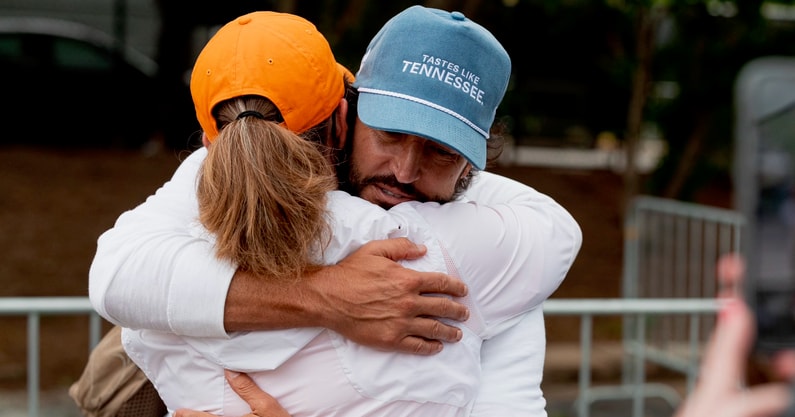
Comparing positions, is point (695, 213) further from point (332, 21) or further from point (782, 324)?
point (782, 324)

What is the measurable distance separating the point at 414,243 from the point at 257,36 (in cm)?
44

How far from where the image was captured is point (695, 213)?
6438 mm

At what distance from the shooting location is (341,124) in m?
1.82

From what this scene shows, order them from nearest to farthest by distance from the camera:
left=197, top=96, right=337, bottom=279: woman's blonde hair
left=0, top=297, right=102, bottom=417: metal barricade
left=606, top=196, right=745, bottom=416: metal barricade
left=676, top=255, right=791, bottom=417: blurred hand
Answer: left=676, top=255, right=791, bottom=417: blurred hand
left=197, top=96, right=337, bottom=279: woman's blonde hair
left=0, top=297, right=102, bottom=417: metal barricade
left=606, top=196, right=745, bottom=416: metal barricade

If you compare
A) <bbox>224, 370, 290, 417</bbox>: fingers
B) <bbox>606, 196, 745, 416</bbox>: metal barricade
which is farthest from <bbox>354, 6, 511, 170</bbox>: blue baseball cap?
<bbox>606, 196, 745, 416</bbox>: metal barricade

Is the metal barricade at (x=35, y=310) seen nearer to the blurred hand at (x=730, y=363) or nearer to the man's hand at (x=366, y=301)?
the man's hand at (x=366, y=301)

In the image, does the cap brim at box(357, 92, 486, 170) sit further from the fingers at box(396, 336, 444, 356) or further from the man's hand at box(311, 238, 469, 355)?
the fingers at box(396, 336, 444, 356)

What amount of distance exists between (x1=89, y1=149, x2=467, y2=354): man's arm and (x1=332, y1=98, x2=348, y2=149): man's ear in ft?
0.94

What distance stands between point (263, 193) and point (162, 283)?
0.79ft

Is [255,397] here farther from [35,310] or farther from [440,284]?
[35,310]

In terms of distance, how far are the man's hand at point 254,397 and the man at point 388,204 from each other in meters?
0.09

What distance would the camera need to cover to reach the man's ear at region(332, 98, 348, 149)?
5.90 ft

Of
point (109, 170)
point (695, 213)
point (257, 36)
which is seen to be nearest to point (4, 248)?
point (109, 170)

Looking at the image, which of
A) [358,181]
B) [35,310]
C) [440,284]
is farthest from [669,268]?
[440,284]
